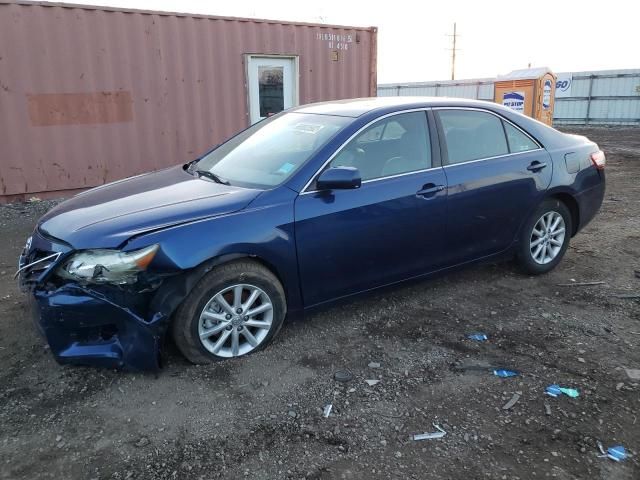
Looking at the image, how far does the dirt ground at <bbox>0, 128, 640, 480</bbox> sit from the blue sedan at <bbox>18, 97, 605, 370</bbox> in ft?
0.91

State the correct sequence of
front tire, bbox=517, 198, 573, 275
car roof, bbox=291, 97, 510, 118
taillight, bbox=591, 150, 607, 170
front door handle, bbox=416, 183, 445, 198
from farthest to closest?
taillight, bbox=591, 150, 607, 170, front tire, bbox=517, 198, 573, 275, car roof, bbox=291, 97, 510, 118, front door handle, bbox=416, 183, 445, 198

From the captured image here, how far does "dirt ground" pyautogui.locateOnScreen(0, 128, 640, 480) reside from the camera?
8.07 feet

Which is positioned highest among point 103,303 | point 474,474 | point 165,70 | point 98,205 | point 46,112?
point 165,70

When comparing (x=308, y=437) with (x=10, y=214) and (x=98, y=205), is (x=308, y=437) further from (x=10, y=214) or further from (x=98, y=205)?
(x=10, y=214)

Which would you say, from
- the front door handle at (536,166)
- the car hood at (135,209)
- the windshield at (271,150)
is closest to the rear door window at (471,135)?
the front door handle at (536,166)

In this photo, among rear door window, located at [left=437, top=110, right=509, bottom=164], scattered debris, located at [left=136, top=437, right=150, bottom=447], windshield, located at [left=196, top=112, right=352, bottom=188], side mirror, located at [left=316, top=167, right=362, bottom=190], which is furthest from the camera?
rear door window, located at [left=437, top=110, right=509, bottom=164]

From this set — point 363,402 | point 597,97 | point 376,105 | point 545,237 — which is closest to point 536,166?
point 545,237

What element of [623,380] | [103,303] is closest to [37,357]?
[103,303]

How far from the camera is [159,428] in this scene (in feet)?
8.89

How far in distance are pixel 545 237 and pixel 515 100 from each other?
346 inches

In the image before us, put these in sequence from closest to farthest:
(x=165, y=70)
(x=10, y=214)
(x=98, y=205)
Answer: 1. (x=98, y=205)
2. (x=10, y=214)
3. (x=165, y=70)

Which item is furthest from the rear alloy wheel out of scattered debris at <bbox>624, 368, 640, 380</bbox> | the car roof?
scattered debris at <bbox>624, 368, 640, 380</bbox>

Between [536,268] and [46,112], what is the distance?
22.7 ft

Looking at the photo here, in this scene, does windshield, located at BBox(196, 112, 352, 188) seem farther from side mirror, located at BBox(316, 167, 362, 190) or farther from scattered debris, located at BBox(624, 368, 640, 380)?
scattered debris, located at BBox(624, 368, 640, 380)
